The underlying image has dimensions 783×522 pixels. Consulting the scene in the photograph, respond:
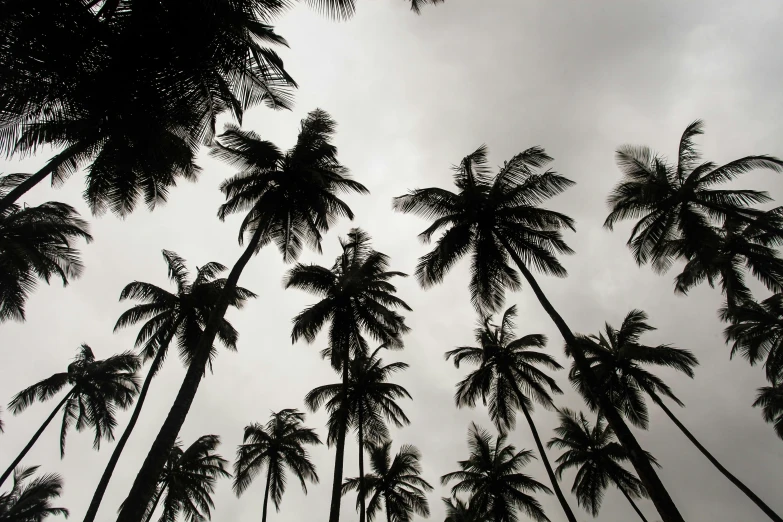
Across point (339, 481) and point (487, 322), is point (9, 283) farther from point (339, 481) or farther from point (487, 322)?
point (487, 322)

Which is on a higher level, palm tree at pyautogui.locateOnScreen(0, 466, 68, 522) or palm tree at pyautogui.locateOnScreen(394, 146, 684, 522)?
palm tree at pyautogui.locateOnScreen(394, 146, 684, 522)

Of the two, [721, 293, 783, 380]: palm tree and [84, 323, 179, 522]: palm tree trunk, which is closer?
[84, 323, 179, 522]: palm tree trunk

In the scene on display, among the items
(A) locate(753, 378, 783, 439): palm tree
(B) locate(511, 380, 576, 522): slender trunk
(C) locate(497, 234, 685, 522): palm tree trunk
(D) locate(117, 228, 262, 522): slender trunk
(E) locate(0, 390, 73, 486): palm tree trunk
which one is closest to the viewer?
(D) locate(117, 228, 262, 522): slender trunk

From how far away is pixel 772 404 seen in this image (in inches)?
1059

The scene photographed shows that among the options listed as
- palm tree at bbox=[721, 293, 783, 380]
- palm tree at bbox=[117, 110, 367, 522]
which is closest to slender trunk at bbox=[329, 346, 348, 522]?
palm tree at bbox=[117, 110, 367, 522]

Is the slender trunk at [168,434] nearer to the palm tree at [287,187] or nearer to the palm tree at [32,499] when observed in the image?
the palm tree at [287,187]

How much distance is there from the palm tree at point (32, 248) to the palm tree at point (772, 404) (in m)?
41.5

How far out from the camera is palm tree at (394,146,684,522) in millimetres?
14664

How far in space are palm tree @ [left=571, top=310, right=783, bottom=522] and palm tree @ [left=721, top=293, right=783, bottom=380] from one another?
3.64 metres

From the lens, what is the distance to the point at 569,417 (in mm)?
26625

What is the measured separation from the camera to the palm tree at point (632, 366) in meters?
19.2

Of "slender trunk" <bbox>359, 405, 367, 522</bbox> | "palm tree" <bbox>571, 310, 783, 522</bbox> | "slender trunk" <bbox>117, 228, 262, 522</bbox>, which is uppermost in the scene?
"palm tree" <bbox>571, 310, 783, 522</bbox>

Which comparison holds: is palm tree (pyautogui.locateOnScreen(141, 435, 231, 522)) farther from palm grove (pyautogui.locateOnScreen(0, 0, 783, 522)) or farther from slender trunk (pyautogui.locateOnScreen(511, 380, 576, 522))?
slender trunk (pyautogui.locateOnScreen(511, 380, 576, 522))

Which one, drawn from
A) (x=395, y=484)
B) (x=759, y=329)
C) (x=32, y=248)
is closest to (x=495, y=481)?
(x=395, y=484)
